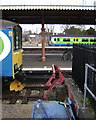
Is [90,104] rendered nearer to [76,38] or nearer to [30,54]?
[30,54]

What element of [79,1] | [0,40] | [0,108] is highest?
[79,1]

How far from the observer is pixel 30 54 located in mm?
16000

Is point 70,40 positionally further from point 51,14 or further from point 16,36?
point 16,36

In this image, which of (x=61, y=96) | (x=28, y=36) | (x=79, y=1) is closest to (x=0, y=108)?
(x=61, y=96)

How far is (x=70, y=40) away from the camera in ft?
76.4

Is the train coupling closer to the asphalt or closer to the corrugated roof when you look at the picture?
the asphalt

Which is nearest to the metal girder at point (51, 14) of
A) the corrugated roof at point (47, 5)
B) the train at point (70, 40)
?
the corrugated roof at point (47, 5)

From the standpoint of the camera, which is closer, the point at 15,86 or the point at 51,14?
the point at 15,86

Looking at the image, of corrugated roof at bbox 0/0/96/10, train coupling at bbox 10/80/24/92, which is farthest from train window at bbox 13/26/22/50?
corrugated roof at bbox 0/0/96/10

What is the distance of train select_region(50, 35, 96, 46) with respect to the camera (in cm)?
2236

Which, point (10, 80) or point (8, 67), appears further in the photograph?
point (10, 80)

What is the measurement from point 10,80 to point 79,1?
553 cm

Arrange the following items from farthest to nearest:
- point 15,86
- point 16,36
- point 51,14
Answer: point 51,14
point 15,86
point 16,36

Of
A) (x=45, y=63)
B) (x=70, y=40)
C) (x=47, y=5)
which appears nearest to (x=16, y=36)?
(x=47, y=5)
